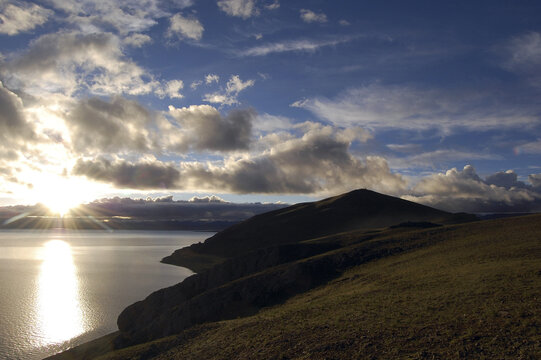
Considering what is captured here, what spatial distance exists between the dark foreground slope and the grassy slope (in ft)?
336

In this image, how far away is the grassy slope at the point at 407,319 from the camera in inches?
832

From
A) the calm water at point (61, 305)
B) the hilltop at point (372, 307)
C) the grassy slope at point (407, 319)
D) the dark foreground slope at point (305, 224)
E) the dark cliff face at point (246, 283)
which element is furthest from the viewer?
the dark foreground slope at point (305, 224)

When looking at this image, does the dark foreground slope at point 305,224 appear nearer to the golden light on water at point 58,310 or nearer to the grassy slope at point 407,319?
the golden light on water at point 58,310

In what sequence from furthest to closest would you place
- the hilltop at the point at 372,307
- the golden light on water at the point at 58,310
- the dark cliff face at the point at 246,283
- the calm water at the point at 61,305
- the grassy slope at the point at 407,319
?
the golden light on water at the point at 58,310, the calm water at the point at 61,305, the dark cliff face at the point at 246,283, the hilltop at the point at 372,307, the grassy slope at the point at 407,319

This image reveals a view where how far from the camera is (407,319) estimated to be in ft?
84.4

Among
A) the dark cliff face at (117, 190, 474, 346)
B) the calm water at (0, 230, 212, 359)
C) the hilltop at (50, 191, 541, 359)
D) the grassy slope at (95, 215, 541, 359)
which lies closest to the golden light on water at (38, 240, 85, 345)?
the calm water at (0, 230, 212, 359)

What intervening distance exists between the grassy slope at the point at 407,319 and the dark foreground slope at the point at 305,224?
336 ft

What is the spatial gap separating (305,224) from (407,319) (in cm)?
14621

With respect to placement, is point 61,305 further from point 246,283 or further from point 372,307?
point 372,307

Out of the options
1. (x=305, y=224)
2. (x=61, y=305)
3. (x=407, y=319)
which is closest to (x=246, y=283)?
(x=407, y=319)

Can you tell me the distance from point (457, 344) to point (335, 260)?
115ft

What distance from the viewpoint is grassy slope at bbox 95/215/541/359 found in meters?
21.1

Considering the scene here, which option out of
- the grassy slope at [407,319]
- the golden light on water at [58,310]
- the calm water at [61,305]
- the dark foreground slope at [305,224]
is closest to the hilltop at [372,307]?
the grassy slope at [407,319]

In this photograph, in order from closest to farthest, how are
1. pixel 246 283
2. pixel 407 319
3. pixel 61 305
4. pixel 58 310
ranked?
pixel 407 319
pixel 246 283
pixel 58 310
pixel 61 305
